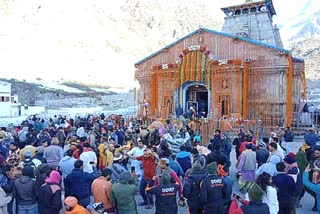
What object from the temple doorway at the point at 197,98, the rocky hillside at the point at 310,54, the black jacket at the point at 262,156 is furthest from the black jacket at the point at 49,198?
the rocky hillside at the point at 310,54

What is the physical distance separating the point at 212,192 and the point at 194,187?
1.16 ft

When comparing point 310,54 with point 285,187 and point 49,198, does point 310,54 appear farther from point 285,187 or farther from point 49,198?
point 49,198

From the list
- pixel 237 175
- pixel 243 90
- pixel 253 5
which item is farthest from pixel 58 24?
pixel 237 175

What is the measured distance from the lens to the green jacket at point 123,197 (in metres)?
6.02

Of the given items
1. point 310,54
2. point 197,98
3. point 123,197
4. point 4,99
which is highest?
point 310,54

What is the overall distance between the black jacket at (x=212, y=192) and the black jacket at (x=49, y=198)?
2.52m

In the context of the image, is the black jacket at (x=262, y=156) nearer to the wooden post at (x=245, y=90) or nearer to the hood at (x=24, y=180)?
the hood at (x=24, y=180)

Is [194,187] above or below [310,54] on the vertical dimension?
below

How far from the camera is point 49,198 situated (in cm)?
580

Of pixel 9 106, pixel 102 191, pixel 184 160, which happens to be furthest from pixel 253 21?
pixel 102 191

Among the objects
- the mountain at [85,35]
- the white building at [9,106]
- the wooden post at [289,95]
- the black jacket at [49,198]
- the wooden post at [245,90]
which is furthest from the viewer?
the mountain at [85,35]

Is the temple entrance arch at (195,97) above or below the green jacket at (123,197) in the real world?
above

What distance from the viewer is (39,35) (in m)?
93.4

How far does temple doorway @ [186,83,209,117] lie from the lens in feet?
84.9
